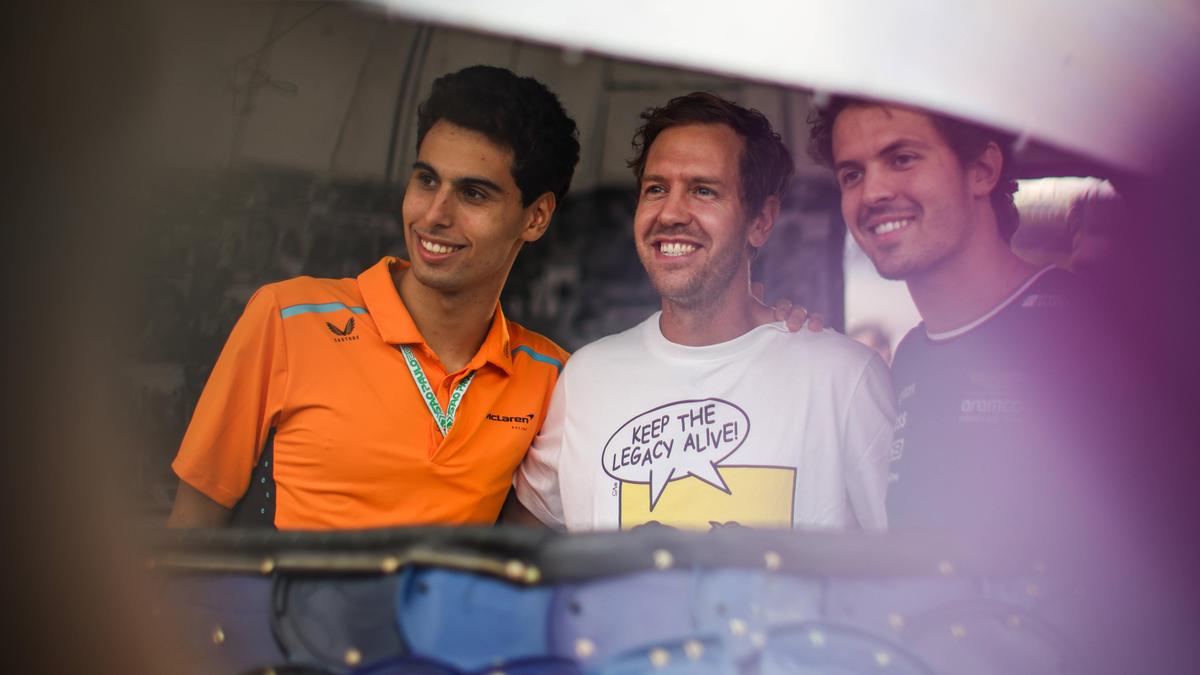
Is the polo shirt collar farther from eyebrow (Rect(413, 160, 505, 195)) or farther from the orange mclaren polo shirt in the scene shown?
eyebrow (Rect(413, 160, 505, 195))

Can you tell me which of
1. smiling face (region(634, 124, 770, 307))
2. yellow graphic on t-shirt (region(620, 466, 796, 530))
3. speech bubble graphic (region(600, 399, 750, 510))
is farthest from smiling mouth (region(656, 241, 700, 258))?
yellow graphic on t-shirt (region(620, 466, 796, 530))

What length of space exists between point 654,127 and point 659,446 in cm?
49

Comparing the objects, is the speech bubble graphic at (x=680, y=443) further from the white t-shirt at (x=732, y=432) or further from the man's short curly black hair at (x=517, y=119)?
the man's short curly black hair at (x=517, y=119)

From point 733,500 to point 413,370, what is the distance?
576mm

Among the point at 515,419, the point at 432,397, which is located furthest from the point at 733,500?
the point at 432,397

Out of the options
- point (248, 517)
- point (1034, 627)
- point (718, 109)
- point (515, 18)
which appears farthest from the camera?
point (248, 517)

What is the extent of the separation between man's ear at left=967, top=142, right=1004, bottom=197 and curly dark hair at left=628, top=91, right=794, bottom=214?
0.25 meters

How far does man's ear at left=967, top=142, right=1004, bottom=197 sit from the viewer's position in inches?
50.5

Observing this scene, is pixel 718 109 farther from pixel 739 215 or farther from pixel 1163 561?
pixel 1163 561

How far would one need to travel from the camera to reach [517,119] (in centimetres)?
144

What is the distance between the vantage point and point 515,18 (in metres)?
1.32

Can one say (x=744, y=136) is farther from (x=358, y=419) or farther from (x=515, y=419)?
(x=358, y=419)

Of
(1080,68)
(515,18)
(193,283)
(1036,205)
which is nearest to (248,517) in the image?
(193,283)

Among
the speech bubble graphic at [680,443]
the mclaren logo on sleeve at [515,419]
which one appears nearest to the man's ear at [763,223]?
the speech bubble graphic at [680,443]
